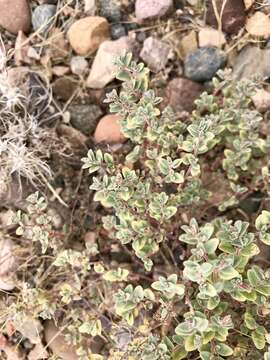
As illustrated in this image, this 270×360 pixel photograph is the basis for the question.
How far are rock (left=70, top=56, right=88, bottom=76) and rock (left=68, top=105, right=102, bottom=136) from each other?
0.17 m

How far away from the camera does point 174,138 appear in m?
2.46

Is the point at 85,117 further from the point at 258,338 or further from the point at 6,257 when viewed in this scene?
the point at 258,338

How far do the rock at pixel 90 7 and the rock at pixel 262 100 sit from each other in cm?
86

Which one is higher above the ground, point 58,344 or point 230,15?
point 230,15

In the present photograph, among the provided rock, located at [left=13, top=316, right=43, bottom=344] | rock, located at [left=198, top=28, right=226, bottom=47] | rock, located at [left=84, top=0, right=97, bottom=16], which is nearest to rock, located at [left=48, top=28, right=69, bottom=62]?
rock, located at [left=84, top=0, right=97, bottom=16]

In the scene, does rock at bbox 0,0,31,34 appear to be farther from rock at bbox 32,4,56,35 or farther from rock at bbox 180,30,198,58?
rock at bbox 180,30,198,58

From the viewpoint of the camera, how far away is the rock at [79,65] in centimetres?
291

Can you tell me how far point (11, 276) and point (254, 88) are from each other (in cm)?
131

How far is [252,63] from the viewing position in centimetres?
280

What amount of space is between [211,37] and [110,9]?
1.62ft

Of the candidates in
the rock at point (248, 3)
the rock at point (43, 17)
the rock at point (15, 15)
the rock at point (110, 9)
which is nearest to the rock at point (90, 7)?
the rock at point (110, 9)

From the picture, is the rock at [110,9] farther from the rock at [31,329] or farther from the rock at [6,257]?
the rock at [31,329]

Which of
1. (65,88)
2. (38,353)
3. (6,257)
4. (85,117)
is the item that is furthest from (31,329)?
(65,88)

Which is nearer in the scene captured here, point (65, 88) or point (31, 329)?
point (31, 329)
